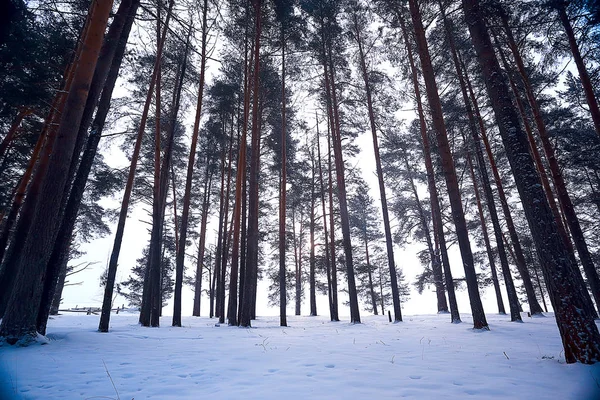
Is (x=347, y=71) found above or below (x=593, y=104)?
above

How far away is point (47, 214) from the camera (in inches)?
194

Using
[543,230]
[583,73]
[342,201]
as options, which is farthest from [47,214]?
[583,73]

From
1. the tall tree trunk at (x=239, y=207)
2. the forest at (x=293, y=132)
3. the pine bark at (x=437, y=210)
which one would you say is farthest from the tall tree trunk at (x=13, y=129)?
the pine bark at (x=437, y=210)

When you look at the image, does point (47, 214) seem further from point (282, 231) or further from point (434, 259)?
point (434, 259)

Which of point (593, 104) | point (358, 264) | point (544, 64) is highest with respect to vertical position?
point (544, 64)

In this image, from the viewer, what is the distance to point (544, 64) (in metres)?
10.3

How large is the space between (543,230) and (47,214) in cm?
833

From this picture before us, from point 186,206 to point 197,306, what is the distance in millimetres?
12922

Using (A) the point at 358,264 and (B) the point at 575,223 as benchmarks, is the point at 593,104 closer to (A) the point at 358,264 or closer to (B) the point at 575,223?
(B) the point at 575,223

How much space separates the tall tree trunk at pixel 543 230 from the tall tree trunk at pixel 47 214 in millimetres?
7558

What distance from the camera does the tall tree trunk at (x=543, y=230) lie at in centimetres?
347

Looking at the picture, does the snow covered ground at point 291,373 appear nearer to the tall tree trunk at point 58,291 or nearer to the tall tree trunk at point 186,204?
the tall tree trunk at point 186,204

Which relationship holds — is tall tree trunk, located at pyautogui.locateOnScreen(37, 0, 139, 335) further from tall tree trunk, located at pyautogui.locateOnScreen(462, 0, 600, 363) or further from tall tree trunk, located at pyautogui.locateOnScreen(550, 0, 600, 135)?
tall tree trunk, located at pyautogui.locateOnScreen(550, 0, 600, 135)

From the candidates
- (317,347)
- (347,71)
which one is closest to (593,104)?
(347,71)
